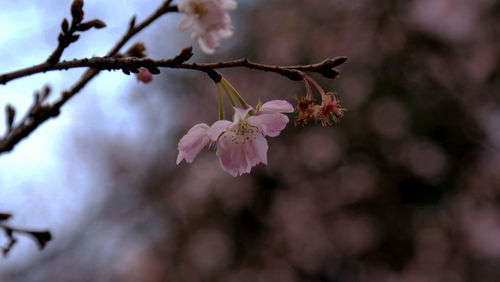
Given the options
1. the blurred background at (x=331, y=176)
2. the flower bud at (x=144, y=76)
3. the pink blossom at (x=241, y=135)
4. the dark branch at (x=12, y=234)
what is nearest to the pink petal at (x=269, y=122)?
the pink blossom at (x=241, y=135)

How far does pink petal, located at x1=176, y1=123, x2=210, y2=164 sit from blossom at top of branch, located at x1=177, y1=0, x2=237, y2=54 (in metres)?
0.26

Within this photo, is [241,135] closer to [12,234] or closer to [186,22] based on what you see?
[186,22]

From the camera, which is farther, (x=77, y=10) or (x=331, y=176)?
(x=331, y=176)

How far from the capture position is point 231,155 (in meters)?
0.77

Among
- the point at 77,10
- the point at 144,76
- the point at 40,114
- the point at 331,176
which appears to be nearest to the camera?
the point at 77,10

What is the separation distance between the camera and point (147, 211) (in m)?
4.98

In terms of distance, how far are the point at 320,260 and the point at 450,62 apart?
230 cm

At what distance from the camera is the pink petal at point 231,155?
766 mm

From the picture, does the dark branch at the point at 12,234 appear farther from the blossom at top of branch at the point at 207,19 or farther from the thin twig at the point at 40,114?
the blossom at top of branch at the point at 207,19

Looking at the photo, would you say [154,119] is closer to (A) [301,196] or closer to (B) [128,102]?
(B) [128,102]

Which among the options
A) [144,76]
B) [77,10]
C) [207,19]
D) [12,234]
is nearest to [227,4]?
[207,19]

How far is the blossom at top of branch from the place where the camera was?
823 millimetres

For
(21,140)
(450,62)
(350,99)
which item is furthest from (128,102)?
(21,140)

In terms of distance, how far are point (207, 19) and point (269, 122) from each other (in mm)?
311
